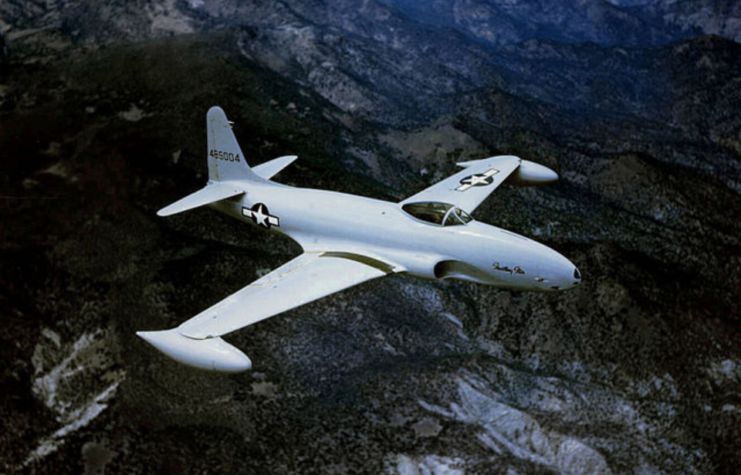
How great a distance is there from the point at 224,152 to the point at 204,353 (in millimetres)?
8508

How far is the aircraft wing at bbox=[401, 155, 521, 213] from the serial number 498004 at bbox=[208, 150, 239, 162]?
262 inches

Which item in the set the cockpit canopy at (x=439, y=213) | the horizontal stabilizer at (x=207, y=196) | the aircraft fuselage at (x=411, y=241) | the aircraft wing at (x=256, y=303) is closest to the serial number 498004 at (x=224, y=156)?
the horizontal stabilizer at (x=207, y=196)

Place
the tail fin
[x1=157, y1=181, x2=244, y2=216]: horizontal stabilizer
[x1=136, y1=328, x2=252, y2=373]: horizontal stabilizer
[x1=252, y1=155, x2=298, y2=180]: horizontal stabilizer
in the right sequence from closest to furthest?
[x1=136, y1=328, x2=252, y2=373]: horizontal stabilizer < [x1=157, y1=181, x2=244, y2=216]: horizontal stabilizer < the tail fin < [x1=252, y1=155, x2=298, y2=180]: horizontal stabilizer

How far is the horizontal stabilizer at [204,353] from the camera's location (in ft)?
30.7

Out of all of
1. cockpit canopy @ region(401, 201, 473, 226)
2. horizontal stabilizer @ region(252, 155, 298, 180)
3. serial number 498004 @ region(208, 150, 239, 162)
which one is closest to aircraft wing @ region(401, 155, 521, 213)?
cockpit canopy @ region(401, 201, 473, 226)

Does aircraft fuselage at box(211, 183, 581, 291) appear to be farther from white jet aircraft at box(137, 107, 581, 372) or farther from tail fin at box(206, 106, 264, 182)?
tail fin at box(206, 106, 264, 182)

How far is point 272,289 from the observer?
1135 cm

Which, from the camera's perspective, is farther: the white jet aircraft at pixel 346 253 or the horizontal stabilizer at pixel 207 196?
the horizontal stabilizer at pixel 207 196

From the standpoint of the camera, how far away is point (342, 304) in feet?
50.9

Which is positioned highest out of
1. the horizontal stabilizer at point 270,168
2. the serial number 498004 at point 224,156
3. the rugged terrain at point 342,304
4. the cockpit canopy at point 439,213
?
the cockpit canopy at point 439,213

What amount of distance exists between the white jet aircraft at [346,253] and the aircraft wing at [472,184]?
0.24 feet

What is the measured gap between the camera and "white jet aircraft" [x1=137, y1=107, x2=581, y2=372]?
9883mm

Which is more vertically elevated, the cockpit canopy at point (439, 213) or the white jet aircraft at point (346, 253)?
the cockpit canopy at point (439, 213)

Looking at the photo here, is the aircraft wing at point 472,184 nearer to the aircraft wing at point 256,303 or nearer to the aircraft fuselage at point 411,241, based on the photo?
the aircraft fuselage at point 411,241
